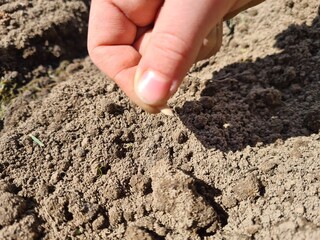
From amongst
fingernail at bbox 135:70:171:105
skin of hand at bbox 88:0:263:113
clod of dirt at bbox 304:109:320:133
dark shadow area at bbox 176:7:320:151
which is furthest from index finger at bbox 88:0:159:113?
clod of dirt at bbox 304:109:320:133

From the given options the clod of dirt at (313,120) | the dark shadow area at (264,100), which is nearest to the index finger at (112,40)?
the dark shadow area at (264,100)

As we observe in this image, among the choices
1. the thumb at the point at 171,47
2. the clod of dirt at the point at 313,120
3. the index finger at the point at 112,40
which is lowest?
the clod of dirt at the point at 313,120

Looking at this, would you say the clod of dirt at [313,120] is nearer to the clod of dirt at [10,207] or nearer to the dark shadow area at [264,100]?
the dark shadow area at [264,100]

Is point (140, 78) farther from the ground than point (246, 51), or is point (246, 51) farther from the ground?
point (140, 78)

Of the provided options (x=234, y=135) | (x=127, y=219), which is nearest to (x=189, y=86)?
(x=234, y=135)

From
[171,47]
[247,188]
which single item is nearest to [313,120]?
[247,188]

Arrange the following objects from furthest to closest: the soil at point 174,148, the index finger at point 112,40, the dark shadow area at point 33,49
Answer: the dark shadow area at point 33,49
the index finger at point 112,40
the soil at point 174,148

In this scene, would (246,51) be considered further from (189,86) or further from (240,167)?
(240,167)

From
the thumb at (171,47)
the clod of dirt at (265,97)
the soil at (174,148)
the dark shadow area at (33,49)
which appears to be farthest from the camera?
the dark shadow area at (33,49)
